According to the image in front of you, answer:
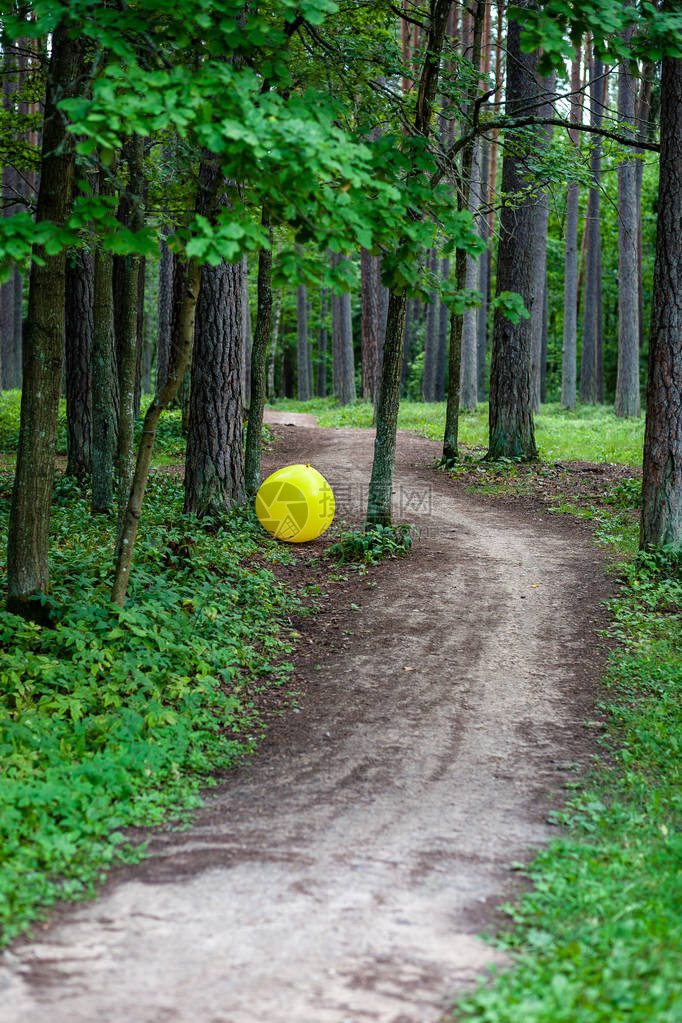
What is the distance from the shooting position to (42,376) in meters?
6.72

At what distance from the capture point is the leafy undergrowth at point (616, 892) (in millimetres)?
3117

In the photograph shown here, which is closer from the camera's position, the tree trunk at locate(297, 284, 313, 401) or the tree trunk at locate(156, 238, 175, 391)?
the tree trunk at locate(156, 238, 175, 391)

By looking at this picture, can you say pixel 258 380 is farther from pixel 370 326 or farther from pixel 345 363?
pixel 345 363

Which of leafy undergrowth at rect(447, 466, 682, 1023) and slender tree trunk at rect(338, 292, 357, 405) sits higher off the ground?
slender tree trunk at rect(338, 292, 357, 405)

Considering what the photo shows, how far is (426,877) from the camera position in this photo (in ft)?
13.8

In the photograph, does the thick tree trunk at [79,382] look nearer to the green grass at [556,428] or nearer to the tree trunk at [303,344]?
the green grass at [556,428]

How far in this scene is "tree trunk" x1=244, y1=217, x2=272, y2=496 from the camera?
11.2 metres

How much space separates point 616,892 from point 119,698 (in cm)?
348

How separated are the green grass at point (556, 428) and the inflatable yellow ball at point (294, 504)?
6.92 metres

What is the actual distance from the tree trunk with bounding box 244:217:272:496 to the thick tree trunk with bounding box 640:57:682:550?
4.79 metres

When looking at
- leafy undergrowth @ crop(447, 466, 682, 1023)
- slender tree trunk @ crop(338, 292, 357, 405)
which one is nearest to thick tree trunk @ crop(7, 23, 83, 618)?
leafy undergrowth @ crop(447, 466, 682, 1023)

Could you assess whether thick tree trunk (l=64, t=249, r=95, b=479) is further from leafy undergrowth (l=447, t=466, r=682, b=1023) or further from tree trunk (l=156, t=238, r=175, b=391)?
leafy undergrowth (l=447, t=466, r=682, b=1023)

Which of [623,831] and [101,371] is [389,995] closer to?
[623,831]

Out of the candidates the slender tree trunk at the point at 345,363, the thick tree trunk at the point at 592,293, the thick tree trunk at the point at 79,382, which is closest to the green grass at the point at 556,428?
the slender tree trunk at the point at 345,363
